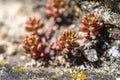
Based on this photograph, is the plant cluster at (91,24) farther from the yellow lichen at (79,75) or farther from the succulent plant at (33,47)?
the succulent plant at (33,47)

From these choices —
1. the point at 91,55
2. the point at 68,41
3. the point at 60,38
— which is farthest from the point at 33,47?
the point at 91,55

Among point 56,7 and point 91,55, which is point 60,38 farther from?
point 56,7

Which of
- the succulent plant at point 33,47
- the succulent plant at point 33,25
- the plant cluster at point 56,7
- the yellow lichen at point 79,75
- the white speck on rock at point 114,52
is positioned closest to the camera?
A: the yellow lichen at point 79,75

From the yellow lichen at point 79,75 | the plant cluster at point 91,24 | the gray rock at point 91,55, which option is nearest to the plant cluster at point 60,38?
the plant cluster at point 91,24

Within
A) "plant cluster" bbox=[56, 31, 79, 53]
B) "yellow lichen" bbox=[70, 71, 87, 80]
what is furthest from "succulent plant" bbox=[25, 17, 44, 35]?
"yellow lichen" bbox=[70, 71, 87, 80]

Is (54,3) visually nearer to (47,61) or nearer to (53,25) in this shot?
(53,25)

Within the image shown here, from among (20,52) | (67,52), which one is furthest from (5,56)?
(67,52)

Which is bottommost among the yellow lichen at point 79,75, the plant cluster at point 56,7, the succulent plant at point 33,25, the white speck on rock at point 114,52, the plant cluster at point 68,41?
the yellow lichen at point 79,75

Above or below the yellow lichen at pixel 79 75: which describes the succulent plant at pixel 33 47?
above
